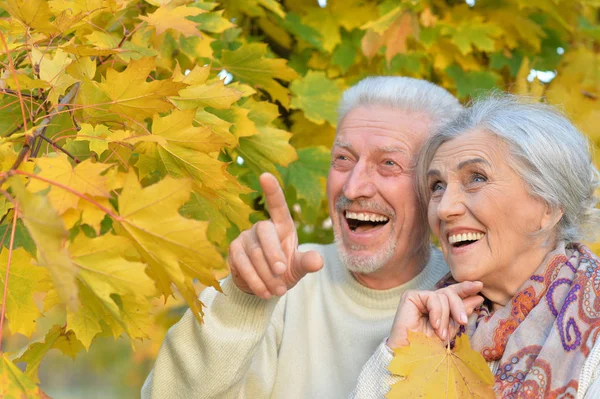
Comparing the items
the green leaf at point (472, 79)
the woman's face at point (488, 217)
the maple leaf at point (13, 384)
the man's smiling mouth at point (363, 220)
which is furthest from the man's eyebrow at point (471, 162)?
the green leaf at point (472, 79)

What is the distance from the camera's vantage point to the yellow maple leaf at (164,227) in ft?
4.25

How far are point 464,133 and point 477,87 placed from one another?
135 centimetres

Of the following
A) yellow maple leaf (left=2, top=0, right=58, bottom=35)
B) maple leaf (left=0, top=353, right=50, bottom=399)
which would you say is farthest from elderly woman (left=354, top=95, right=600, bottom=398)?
yellow maple leaf (left=2, top=0, right=58, bottom=35)

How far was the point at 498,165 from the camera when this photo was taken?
1.98 m

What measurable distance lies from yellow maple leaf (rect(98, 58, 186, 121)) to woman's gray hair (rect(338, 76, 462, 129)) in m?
1.15

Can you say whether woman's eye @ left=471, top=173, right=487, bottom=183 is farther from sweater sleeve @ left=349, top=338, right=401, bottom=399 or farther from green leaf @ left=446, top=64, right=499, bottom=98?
green leaf @ left=446, top=64, right=499, bottom=98

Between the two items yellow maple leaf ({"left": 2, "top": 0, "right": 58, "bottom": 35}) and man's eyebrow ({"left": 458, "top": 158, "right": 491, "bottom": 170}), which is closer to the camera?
yellow maple leaf ({"left": 2, "top": 0, "right": 58, "bottom": 35})

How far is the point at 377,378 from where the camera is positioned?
6.26 feet

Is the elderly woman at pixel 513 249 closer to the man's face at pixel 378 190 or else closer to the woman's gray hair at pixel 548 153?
the woman's gray hair at pixel 548 153

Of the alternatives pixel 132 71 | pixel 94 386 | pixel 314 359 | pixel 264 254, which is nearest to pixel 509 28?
pixel 314 359

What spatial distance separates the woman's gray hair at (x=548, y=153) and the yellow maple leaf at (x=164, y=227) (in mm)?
950

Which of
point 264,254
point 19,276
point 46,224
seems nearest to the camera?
point 46,224

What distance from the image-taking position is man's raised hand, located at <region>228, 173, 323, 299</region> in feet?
6.14

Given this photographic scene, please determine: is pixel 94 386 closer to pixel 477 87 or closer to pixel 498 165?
pixel 477 87
